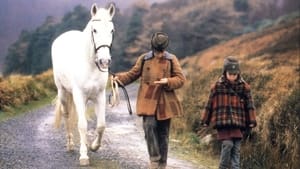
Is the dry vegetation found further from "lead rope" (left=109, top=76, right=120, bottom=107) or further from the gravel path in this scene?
"lead rope" (left=109, top=76, right=120, bottom=107)

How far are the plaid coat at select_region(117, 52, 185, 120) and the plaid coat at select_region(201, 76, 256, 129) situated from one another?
516mm

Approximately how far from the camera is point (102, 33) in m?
7.84

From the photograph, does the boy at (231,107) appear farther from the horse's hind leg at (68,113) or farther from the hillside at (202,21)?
the hillside at (202,21)

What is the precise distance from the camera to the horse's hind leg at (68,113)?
→ 9617 mm

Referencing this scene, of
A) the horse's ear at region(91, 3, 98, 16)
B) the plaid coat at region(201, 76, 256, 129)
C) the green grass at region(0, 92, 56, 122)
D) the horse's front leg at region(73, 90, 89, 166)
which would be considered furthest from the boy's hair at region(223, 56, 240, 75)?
the green grass at region(0, 92, 56, 122)

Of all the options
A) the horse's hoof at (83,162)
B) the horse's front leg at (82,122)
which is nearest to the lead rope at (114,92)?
the horse's front leg at (82,122)

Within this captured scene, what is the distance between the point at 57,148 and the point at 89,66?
7.49ft

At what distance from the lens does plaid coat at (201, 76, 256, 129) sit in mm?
7074

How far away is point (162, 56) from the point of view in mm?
7320

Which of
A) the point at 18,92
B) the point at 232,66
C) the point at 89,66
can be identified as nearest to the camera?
the point at 232,66

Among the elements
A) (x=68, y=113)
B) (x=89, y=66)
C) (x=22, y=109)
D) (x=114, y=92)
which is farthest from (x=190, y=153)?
(x=22, y=109)

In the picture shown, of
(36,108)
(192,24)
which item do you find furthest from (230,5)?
(36,108)

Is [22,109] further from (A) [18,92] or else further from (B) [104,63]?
(B) [104,63]

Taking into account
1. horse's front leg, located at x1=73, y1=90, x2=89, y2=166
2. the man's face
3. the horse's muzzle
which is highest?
the man's face
